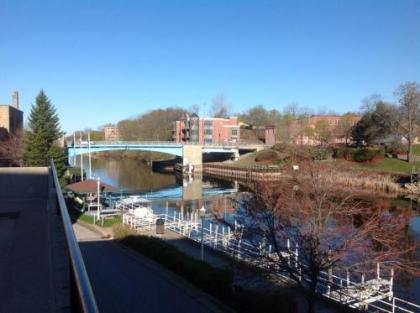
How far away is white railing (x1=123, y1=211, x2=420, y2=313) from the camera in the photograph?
40.7 feet

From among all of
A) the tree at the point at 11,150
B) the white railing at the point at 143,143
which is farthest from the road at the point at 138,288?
the white railing at the point at 143,143

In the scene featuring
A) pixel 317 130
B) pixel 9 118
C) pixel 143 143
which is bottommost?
pixel 143 143

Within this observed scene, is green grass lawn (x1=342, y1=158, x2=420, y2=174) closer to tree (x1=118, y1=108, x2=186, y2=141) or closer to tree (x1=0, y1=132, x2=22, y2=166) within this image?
tree (x1=0, y1=132, x2=22, y2=166)

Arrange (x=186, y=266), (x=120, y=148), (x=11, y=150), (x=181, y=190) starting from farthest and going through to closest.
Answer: (x=120, y=148), (x=181, y=190), (x=11, y=150), (x=186, y=266)

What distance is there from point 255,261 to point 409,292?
21.8ft

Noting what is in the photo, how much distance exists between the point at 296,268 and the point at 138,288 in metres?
5.12

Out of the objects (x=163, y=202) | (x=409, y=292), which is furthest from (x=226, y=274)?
(x=163, y=202)

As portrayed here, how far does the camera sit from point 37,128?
44.9m

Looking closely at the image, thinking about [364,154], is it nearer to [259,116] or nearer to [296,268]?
[296,268]

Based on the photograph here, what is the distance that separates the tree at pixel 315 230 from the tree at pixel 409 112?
167 ft

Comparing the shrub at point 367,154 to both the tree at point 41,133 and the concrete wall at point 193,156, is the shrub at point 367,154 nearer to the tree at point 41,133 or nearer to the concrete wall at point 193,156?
the concrete wall at point 193,156

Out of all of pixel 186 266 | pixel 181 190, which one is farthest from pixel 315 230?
pixel 181 190

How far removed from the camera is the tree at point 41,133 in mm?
42625

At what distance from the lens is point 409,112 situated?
5928 centimetres
